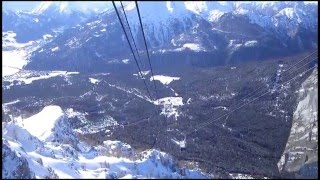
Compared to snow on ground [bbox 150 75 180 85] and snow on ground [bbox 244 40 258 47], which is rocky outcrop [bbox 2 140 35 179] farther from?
snow on ground [bbox 244 40 258 47]

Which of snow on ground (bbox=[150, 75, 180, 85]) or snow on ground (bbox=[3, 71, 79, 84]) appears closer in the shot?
snow on ground (bbox=[3, 71, 79, 84])

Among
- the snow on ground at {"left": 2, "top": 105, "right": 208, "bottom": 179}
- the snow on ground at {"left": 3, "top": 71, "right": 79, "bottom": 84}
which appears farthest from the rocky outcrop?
the snow on ground at {"left": 3, "top": 71, "right": 79, "bottom": 84}

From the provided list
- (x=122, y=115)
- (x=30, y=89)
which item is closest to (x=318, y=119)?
(x=122, y=115)

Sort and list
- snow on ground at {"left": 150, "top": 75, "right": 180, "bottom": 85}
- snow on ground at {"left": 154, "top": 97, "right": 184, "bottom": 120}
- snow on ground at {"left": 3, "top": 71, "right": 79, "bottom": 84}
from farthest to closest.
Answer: snow on ground at {"left": 150, "top": 75, "right": 180, "bottom": 85}, snow on ground at {"left": 3, "top": 71, "right": 79, "bottom": 84}, snow on ground at {"left": 154, "top": 97, "right": 184, "bottom": 120}

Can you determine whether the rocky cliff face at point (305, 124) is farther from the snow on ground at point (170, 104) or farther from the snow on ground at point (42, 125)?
the snow on ground at point (170, 104)

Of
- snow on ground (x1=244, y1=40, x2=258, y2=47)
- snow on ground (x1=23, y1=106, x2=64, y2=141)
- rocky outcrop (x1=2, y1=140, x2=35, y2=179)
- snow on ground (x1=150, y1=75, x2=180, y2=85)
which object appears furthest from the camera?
snow on ground (x1=244, y1=40, x2=258, y2=47)

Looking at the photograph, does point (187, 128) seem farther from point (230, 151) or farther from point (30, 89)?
point (30, 89)

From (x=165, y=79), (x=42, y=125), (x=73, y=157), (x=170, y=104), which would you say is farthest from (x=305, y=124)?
(x=165, y=79)

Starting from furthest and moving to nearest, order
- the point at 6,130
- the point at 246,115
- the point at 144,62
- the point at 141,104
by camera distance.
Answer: the point at 144,62 → the point at 141,104 → the point at 246,115 → the point at 6,130
